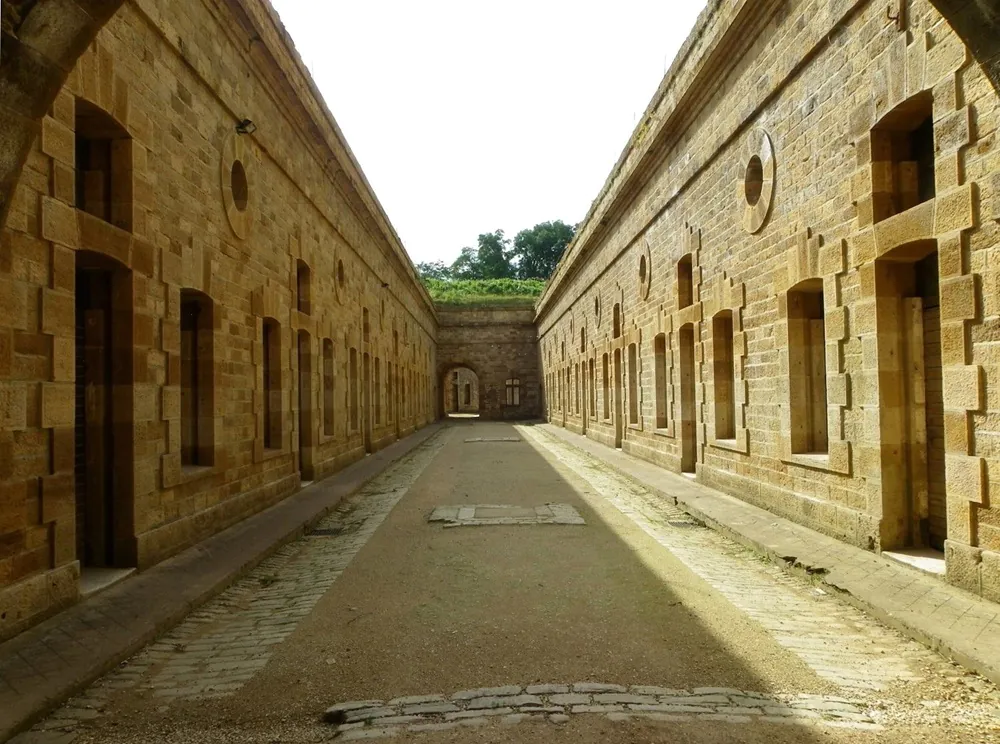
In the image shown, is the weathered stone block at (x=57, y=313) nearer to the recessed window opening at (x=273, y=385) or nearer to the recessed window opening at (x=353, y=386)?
the recessed window opening at (x=273, y=385)

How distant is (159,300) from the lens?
6.35m

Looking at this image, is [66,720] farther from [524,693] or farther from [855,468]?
[855,468]

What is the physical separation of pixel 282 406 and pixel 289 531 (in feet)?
10.3

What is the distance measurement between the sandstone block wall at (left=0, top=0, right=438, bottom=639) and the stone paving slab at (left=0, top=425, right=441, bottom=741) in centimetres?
21

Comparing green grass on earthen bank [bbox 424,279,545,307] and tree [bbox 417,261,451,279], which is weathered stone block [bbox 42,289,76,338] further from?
tree [bbox 417,261,451,279]

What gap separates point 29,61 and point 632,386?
14730 millimetres

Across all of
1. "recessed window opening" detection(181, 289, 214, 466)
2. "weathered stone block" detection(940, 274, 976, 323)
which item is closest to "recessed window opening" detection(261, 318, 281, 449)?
"recessed window opening" detection(181, 289, 214, 466)

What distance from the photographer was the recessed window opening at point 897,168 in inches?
238

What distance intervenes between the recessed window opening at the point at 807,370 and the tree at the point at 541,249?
59.9m

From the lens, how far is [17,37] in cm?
276

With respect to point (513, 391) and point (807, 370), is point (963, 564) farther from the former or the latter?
point (513, 391)

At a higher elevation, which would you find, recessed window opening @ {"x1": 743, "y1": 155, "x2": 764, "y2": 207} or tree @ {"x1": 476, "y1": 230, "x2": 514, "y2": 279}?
tree @ {"x1": 476, "y1": 230, "x2": 514, "y2": 279}

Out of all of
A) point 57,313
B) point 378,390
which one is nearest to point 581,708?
point 57,313

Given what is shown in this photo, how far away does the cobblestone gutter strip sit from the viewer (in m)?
3.22
